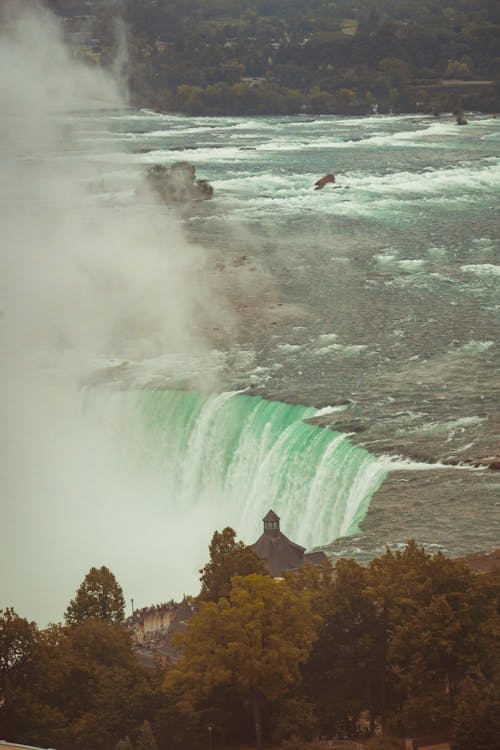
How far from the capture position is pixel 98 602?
28.7m

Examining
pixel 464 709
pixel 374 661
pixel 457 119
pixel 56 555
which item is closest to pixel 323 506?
pixel 56 555

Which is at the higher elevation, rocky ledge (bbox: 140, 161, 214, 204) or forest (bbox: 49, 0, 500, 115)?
forest (bbox: 49, 0, 500, 115)

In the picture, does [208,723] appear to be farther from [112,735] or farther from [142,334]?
[142,334]

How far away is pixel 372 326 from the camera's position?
50031mm

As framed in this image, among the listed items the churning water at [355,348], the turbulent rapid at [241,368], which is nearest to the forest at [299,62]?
the churning water at [355,348]

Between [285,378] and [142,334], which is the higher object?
[142,334]

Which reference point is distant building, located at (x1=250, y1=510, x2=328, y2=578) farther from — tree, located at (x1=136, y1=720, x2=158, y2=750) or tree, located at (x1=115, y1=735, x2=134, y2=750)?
tree, located at (x1=115, y1=735, x2=134, y2=750)

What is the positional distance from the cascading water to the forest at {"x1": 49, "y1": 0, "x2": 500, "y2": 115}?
70270mm

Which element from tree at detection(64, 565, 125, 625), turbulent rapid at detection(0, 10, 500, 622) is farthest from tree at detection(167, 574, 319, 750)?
turbulent rapid at detection(0, 10, 500, 622)

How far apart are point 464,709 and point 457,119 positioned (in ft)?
288

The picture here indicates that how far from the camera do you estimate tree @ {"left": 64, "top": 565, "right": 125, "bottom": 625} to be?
94.0ft

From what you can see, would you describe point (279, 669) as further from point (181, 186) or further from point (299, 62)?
point (299, 62)

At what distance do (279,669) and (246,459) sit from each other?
16.3m

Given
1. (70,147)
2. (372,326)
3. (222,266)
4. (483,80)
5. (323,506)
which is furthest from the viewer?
(483,80)
